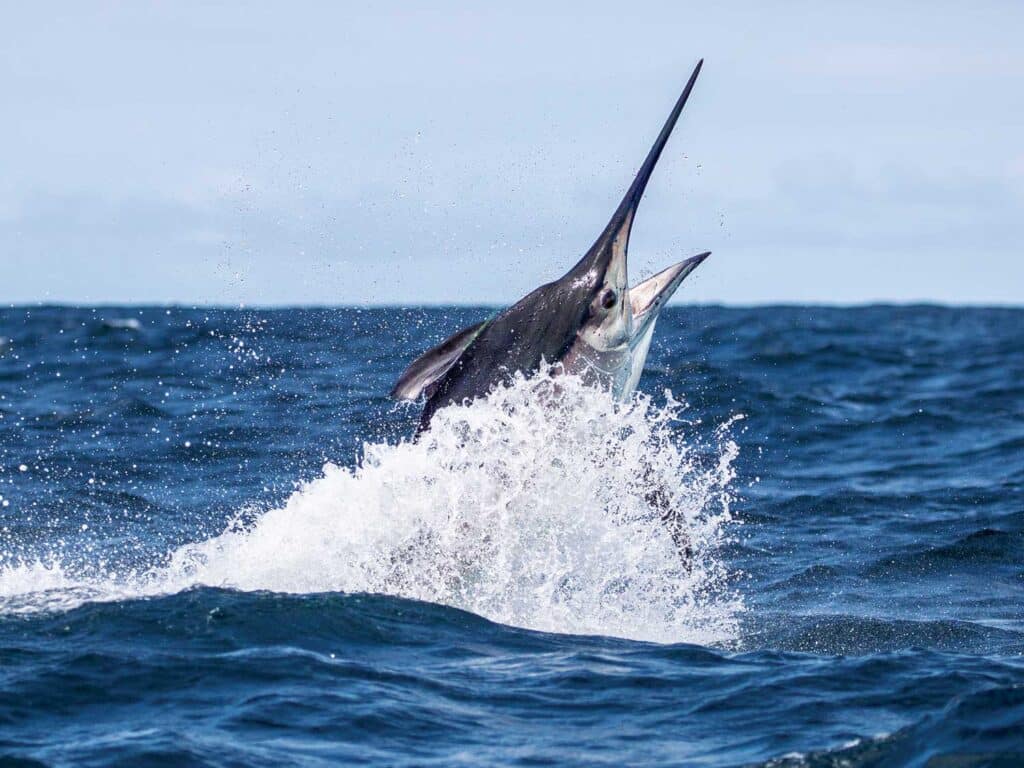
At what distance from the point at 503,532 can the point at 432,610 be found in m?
0.80

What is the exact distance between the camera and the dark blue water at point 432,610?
5.93 meters

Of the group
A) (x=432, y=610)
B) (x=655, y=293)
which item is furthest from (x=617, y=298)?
(x=432, y=610)

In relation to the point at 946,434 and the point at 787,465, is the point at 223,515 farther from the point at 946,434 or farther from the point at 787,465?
the point at 946,434

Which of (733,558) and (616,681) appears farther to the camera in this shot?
(733,558)

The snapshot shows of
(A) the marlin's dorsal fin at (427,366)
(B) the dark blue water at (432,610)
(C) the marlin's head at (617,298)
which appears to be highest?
(C) the marlin's head at (617,298)

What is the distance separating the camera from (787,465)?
16.1 m

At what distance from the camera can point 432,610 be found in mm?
7941

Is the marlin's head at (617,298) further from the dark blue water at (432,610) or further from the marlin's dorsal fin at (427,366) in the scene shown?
the dark blue water at (432,610)

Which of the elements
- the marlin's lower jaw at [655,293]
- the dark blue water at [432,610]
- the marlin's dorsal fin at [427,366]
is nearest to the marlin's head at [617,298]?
the marlin's lower jaw at [655,293]

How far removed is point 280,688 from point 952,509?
360 inches

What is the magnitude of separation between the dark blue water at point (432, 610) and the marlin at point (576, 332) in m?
0.57

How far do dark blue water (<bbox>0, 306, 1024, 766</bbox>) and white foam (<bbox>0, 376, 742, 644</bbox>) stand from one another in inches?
1.0

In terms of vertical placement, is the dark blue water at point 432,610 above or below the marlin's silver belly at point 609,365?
below

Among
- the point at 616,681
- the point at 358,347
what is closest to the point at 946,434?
the point at 358,347
